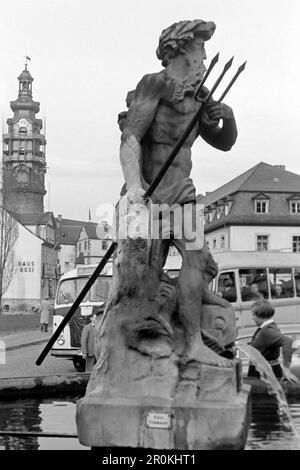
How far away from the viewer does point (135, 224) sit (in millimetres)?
5188

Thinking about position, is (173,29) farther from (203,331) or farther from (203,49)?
(203,331)

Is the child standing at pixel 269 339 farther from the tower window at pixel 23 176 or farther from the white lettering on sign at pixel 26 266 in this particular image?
Answer: the tower window at pixel 23 176

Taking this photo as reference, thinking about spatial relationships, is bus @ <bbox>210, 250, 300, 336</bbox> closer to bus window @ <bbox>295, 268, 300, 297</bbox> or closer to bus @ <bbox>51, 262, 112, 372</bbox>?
bus window @ <bbox>295, 268, 300, 297</bbox>

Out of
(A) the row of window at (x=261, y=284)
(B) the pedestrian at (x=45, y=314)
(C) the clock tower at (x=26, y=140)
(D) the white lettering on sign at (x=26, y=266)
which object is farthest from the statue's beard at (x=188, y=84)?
(C) the clock tower at (x=26, y=140)

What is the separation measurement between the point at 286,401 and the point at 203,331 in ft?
8.64

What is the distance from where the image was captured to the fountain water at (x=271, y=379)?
22.3ft

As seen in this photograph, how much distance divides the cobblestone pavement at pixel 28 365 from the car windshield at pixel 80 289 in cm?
161

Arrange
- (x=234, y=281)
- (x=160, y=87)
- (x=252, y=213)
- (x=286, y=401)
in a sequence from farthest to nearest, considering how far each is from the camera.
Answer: (x=252, y=213) < (x=234, y=281) < (x=286, y=401) < (x=160, y=87)

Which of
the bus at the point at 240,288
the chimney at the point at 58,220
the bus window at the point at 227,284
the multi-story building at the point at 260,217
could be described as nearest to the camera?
the bus at the point at 240,288

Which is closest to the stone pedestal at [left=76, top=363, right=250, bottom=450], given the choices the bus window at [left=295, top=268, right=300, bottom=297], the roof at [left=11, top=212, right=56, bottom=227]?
the bus window at [left=295, top=268, right=300, bottom=297]

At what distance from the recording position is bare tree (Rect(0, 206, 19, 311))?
54.5m

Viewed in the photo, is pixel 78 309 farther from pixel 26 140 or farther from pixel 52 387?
pixel 26 140

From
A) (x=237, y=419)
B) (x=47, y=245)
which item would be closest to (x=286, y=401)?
(x=237, y=419)

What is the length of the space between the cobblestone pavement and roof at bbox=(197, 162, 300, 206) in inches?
1638
